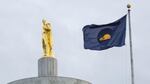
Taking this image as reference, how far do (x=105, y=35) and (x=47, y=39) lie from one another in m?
13.5

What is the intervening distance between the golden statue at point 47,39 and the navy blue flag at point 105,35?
11700mm

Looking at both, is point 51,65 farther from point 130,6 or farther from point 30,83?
point 130,6

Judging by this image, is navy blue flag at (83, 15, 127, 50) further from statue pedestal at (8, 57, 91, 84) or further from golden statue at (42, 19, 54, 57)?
golden statue at (42, 19, 54, 57)

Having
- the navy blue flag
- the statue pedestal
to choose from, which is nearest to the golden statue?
the statue pedestal

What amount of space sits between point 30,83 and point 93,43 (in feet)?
35.0

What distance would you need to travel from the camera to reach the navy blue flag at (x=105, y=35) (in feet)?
112

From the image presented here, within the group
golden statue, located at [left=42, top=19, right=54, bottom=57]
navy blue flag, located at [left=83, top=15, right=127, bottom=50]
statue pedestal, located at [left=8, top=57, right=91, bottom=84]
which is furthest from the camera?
golden statue, located at [left=42, top=19, right=54, bottom=57]

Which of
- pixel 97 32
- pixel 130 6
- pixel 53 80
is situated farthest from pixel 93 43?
pixel 53 80

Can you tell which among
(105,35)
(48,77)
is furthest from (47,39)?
(105,35)

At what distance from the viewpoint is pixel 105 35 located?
115 feet

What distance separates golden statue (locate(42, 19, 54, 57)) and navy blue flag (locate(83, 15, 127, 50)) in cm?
1170

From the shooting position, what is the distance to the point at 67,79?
44844 mm

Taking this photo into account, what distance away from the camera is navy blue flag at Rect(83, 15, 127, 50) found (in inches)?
1339

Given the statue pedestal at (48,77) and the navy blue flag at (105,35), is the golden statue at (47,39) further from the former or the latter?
the navy blue flag at (105,35)
